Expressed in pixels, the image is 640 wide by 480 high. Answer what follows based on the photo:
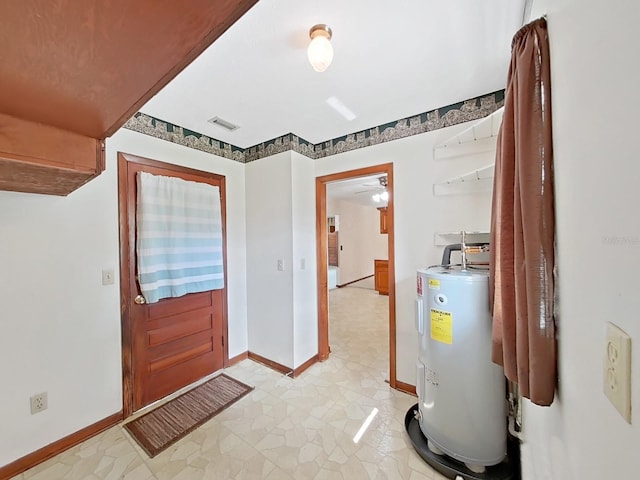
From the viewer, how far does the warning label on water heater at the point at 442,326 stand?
4.86 feet

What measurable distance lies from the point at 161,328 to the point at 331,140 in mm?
2465

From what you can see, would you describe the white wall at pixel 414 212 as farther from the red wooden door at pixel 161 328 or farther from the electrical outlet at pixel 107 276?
the electrical outlet at pixel 107 276

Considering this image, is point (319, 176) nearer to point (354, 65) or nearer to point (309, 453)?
point (354, 65)

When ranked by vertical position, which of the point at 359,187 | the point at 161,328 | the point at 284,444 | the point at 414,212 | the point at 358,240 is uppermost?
the point at 359,187

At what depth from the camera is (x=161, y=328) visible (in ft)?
7.25

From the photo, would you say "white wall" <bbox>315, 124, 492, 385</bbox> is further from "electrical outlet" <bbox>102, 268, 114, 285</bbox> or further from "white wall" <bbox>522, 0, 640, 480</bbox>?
"electrical outlet" <bbox>102, 268, 114, 285</bbox>

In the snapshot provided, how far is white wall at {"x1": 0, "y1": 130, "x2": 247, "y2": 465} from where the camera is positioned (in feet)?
5.01

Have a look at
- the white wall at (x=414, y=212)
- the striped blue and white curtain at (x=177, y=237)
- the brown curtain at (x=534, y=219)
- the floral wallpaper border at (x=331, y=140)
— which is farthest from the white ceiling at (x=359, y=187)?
the brown curtain at (x=534, y=219)

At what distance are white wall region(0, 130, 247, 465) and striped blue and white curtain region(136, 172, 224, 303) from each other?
0.65 feet

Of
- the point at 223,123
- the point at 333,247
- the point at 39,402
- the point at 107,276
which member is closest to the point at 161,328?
the point at 107,276

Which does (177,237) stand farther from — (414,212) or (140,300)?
(414,212)

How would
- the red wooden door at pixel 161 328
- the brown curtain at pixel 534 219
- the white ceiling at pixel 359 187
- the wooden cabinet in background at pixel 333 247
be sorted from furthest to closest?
the wooden cabinet in background at pixel 333 247 < the white ceiling at pixel 359 187 < the red wooden door at pixel 161 328 < the brown curtain at pixel 534 219

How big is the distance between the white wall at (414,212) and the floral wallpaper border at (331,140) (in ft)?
0.28

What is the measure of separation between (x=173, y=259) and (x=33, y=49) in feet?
6.10
